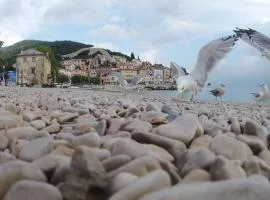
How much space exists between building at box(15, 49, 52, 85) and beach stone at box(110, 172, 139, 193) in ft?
224

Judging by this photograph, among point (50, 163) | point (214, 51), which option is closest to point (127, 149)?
point (50, 163)

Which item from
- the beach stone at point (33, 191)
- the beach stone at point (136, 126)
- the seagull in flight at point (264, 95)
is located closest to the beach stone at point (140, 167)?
the beach stone at point (33, 191)

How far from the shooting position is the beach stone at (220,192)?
1.43 meters

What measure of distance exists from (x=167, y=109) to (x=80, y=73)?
310 ft

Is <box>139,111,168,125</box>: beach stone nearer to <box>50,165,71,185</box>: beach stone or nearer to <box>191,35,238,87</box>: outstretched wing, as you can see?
<box>50,165,71,185</box>: beach stone

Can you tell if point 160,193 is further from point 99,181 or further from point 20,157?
point 20,157

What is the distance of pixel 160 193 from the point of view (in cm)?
145

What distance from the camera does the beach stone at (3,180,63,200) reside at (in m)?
1.63

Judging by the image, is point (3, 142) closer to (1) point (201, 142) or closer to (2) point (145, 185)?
(1) point (201, 142)

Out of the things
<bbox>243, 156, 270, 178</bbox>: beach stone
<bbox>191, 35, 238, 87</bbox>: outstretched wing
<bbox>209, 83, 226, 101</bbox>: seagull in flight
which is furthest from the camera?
<bbox>209, 83, 226, 101</bbox>: seagull in flight

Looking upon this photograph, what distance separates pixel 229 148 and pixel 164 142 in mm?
295

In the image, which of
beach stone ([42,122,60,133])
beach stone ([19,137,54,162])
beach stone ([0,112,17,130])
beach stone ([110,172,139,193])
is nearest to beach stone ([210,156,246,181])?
beach stone ([110,172,139,193])

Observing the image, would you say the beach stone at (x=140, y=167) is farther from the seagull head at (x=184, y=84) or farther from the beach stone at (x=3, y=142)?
the seagull head at (x=184, y=84)

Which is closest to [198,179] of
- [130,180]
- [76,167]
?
[130,180]
